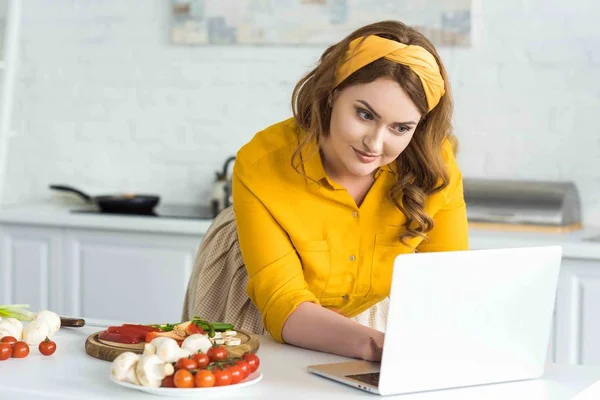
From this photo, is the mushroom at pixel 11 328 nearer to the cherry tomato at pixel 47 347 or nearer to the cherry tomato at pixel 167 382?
the cherry tomato at pixel 47 347

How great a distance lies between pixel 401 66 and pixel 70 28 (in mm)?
2811

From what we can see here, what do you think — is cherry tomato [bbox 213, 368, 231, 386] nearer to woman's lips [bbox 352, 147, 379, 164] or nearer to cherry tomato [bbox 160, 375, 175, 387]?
cherry tomato [bbox 160, 375, 175, 387]

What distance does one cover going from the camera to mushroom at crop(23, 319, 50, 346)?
1.82 m

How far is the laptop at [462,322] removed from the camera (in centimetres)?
155

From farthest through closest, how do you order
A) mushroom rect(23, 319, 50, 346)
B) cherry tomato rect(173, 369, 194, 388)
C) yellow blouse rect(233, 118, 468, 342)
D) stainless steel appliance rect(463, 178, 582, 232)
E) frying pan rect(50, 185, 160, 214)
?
1. frying pan rect(50, 185, 160, 214)
2. stainless steel appliance rect(463, 178, 582, 232)
3. yellow blouse rect(233, 118, 468, 342)
4. mushroom rect(23, 319, 50, 346)
5. cherry tomato rect(173, 369, 194, 388)

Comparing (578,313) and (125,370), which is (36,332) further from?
(578,313)

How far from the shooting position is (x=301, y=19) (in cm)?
401

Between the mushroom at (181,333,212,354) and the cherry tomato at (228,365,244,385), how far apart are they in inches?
3.2

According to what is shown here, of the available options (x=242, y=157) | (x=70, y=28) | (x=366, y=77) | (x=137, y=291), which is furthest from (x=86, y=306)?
(x=366, y=77)

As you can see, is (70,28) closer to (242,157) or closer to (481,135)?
(481,135)

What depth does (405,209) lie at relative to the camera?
218 cm

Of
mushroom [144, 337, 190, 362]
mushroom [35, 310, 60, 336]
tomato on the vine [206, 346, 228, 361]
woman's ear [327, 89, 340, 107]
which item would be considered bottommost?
mushroom [35, 310, 60, 336]

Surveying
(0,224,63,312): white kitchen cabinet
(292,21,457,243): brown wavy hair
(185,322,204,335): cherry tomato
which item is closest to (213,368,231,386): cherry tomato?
(185,322,204,335): cherry tomato

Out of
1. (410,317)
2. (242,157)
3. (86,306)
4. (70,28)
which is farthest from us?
(70,28)
